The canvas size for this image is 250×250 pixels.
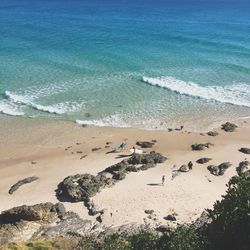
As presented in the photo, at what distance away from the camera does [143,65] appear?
2387 inches

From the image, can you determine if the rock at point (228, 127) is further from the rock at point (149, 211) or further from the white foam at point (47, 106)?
the rock at point (149, 211)

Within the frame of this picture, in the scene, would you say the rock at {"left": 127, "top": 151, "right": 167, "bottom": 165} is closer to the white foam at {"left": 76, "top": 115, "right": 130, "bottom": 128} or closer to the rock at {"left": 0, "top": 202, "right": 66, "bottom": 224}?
the white foam at {"left": 76, "top": 115, "right": 130, "bottom": 128}

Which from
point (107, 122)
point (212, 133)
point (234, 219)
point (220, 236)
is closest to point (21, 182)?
point (107, 122)

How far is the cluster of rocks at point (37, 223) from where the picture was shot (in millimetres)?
26844

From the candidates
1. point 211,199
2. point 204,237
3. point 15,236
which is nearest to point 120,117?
point 211,199

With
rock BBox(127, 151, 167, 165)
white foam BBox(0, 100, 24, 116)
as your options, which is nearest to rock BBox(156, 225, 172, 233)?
rock BBox(127, 151, 167, 165)

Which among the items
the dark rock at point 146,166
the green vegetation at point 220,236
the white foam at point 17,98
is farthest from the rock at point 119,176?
the white foam at point 17,98

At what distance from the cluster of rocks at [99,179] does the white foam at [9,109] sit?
1439 cm

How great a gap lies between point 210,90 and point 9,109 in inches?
873

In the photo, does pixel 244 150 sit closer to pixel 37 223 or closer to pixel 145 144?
pixel 145 144

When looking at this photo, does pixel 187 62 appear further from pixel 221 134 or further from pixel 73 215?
pixel 73 215

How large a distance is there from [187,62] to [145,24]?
23642 mm

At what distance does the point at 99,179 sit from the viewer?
107 ft

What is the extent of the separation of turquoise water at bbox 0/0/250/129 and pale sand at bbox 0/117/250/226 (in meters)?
3.03
